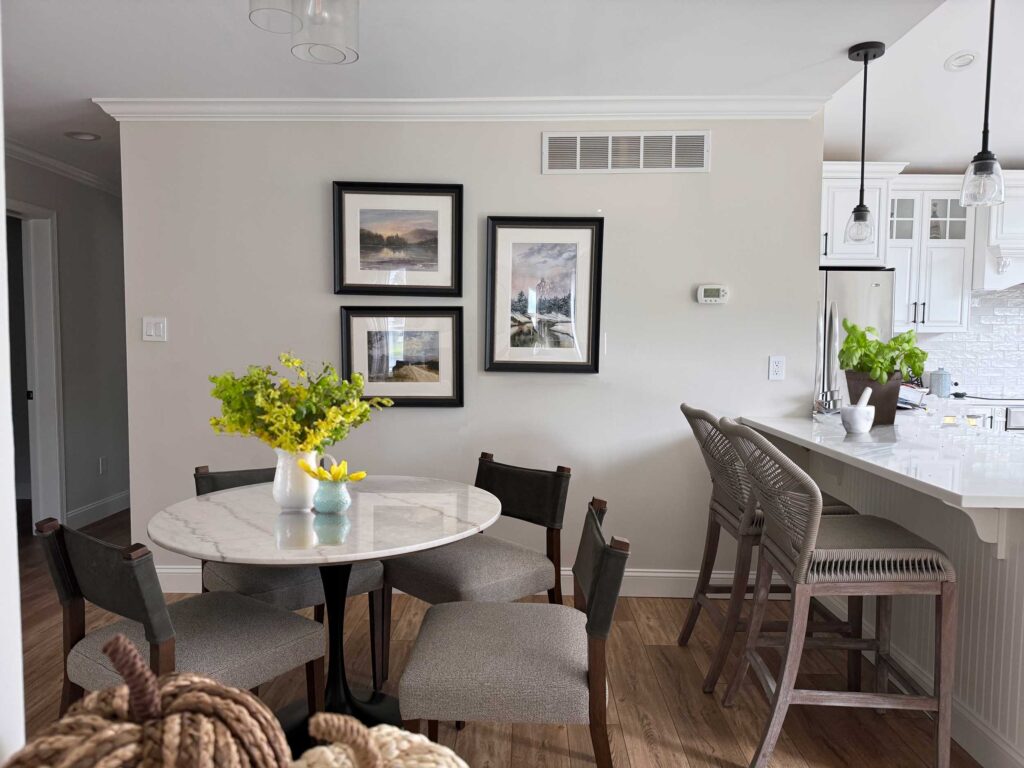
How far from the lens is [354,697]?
2.26m

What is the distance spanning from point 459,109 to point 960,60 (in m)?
2.48

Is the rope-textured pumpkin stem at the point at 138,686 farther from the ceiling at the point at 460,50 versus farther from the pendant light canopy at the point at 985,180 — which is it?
the pendant light canopy at the point at 985,180

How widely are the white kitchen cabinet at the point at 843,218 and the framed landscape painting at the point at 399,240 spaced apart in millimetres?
2446

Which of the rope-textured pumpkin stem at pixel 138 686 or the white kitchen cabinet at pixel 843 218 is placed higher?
the white kitchen cabinet at pixel 843 218

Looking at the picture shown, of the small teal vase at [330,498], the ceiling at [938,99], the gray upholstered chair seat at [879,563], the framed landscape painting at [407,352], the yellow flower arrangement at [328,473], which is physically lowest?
the gray upholstered chair seat at [879,563]

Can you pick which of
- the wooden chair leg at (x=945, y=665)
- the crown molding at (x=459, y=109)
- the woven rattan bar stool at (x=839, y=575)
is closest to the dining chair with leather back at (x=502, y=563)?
the woven rattan bar stool at (x=839, y=575)

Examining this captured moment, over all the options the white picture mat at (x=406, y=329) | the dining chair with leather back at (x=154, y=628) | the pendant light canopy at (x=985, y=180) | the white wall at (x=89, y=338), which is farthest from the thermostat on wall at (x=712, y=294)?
the white wall at (x=89, y=338)

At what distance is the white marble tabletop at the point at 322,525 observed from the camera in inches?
63.3

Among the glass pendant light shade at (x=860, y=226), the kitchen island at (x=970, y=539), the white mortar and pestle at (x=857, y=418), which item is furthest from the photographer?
→ the glass pendant light shade at (x=860, y=226)

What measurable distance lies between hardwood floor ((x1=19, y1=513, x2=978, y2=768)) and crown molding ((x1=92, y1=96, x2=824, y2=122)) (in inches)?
91.5

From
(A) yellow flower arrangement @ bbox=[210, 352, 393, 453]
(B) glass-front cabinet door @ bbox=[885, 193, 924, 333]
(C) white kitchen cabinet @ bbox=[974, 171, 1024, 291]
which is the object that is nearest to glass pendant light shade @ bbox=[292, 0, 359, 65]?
(A) yellow flower arrangement @ bbox=[210, 352, 393, 453]

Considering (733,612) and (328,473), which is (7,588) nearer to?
(328,473)

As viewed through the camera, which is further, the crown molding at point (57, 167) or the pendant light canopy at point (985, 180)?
the crown molding at point (57, 167)

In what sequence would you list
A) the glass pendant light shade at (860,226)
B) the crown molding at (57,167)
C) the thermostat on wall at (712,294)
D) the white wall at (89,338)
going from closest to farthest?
the glass pendant light shade at (860,226) → the thermostat on wall at (712,294) → the crown molding at (57,167) → the white wall at (89,338)
